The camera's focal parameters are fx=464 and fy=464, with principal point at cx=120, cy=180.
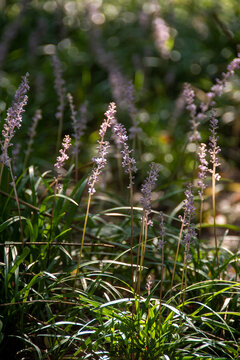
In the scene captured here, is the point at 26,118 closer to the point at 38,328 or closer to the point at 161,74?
the point at 161,74

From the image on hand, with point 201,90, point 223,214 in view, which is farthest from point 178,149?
point 201,90

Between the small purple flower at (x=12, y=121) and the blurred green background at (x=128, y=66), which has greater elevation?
the small purple flower at (x=12, y=121)

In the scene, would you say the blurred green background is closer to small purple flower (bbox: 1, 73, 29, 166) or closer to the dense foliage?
the dense foliage

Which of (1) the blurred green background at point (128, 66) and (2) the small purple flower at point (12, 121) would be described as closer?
(2) the small purple flower at point (12, 121)

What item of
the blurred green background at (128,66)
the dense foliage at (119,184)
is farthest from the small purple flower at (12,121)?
the blurred green background at (128,66)

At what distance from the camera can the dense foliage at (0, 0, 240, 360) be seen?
7.39ft

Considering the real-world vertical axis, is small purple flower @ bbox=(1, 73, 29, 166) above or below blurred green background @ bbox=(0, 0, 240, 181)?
above

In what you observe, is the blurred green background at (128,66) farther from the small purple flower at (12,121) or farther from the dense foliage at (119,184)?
the small purple flower at (12,121)

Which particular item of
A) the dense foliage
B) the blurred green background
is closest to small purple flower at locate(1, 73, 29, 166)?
the dense foliage

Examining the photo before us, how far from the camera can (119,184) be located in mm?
5754

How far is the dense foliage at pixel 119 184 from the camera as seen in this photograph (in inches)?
88.7

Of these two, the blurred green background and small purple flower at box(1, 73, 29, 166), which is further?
the blurred green background

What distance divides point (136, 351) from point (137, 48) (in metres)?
7.24

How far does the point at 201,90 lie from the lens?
7.32m
